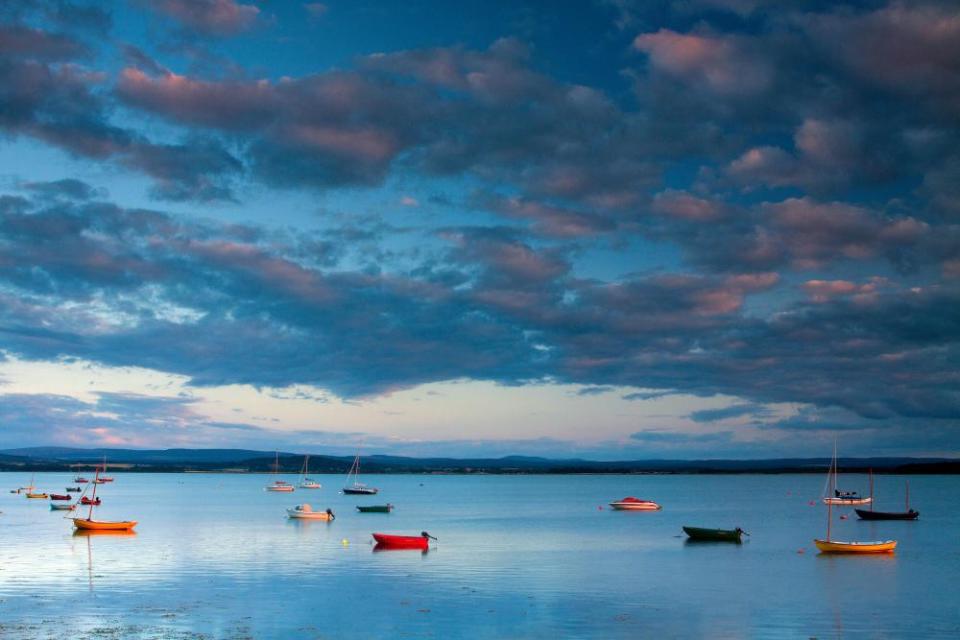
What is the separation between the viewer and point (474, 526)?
348ft

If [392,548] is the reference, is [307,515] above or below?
below

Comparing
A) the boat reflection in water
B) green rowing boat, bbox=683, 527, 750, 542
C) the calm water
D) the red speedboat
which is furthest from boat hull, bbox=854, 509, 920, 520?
the boat reflection in water

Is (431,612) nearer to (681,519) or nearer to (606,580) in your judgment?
(606,580)

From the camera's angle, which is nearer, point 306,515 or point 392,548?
point 392,548

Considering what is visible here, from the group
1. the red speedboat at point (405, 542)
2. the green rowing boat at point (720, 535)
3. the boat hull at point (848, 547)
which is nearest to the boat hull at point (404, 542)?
the red speedboat at point (405, 542)

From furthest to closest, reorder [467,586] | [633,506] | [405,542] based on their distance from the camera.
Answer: [633,506]
[405,542]
[467,586]

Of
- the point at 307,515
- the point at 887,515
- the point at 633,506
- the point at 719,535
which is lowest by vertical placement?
the point at 633,506

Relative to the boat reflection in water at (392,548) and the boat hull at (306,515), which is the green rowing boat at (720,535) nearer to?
the boat reflection in water at (392,548)

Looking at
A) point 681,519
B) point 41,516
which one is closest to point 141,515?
point 41,516

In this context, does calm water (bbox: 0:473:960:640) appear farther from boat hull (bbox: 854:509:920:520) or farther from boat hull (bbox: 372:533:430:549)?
boat hull (bbox: 854:509:920:520)

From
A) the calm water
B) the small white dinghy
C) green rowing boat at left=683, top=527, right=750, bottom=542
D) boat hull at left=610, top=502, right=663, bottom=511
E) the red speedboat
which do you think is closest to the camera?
the calm water

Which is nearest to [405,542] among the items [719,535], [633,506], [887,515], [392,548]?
[392,548]

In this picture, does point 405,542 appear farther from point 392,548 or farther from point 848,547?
point 848,547

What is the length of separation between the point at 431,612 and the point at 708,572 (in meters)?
25.5
